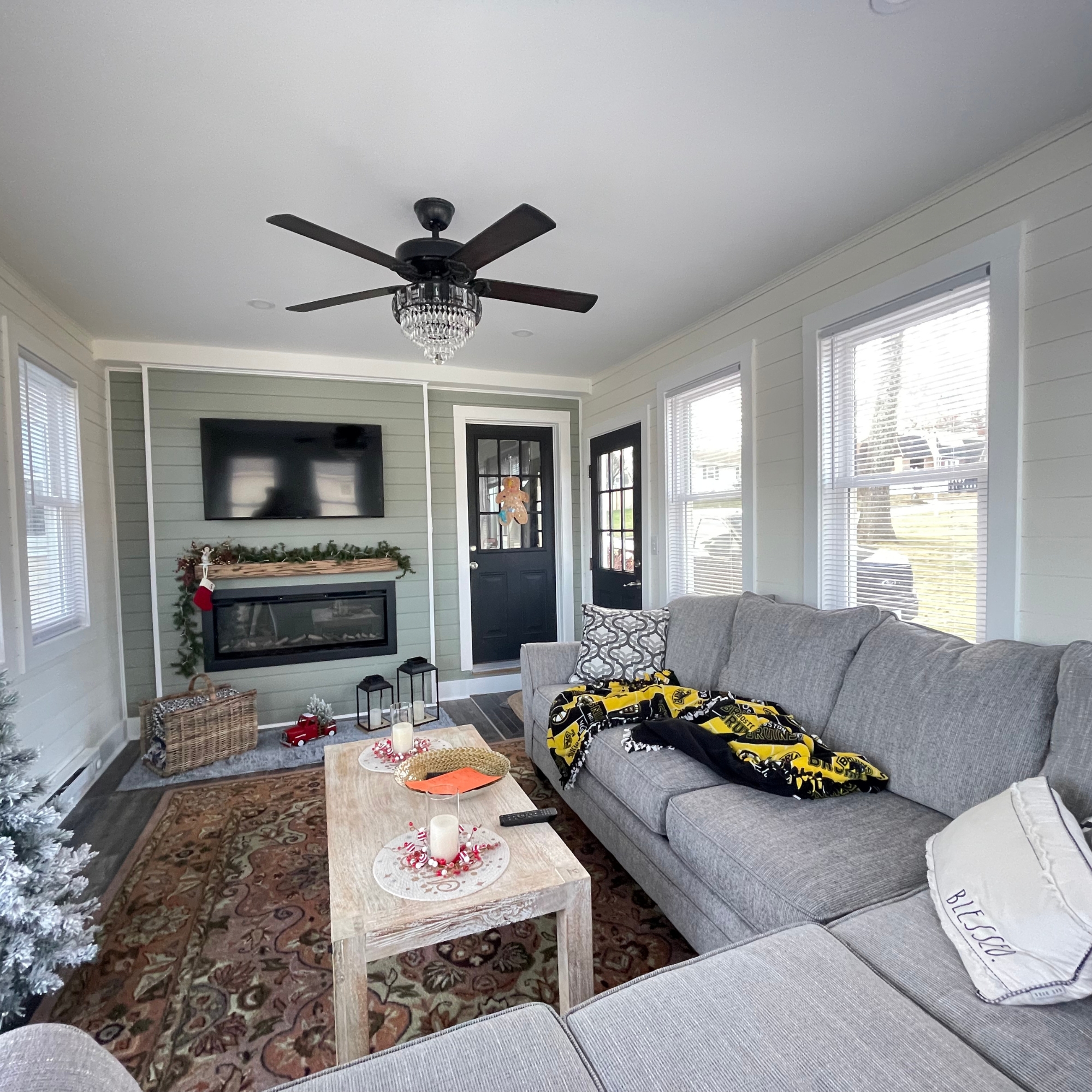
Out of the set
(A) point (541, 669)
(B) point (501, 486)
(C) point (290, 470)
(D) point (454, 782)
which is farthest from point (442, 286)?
(B) point (501, 486)

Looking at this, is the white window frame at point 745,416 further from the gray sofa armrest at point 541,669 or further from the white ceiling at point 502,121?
the gray sofa armrest at point 541,669

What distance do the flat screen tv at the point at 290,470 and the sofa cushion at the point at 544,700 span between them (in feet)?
6.49

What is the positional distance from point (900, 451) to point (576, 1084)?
7.79 feet

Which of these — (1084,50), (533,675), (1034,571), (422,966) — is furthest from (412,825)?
(1084,50)

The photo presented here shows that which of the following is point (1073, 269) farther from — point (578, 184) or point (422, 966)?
point (422, 966)

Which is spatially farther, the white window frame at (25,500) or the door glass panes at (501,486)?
the door glass panes at (501,486)

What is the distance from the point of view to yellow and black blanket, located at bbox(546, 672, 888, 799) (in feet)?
6.09

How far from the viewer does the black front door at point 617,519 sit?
4.31 meters

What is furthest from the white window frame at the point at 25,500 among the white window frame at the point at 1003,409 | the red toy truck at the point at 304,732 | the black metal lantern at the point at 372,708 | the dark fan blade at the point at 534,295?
the white window frame at the point at 1003,409

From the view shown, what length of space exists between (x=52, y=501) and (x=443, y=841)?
113 inches

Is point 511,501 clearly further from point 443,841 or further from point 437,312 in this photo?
point 443,841

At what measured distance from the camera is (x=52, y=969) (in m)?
1.61

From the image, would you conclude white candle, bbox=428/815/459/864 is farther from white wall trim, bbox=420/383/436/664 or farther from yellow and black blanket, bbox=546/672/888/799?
white wall trim, bbox=420/383/436/664

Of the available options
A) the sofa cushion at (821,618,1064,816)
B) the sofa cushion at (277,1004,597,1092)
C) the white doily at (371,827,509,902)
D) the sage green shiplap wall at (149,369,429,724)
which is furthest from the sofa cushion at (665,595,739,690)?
the sage green shiplap wall at (149,369,429,724)
